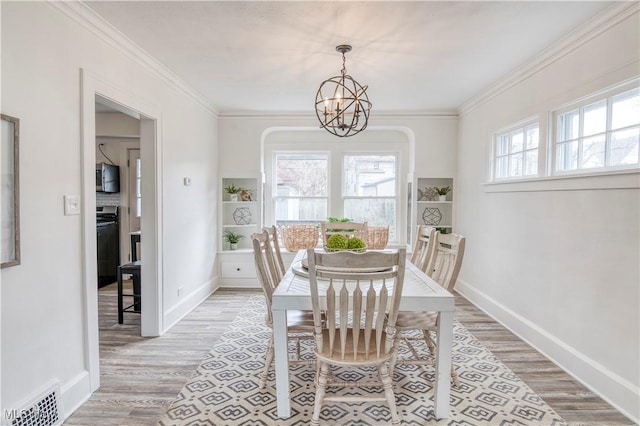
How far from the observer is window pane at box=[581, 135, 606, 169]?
2467mm

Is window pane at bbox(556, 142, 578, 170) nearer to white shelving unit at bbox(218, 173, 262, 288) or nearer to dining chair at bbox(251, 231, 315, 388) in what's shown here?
dining chair at bbox(251, 231, 315, 388)

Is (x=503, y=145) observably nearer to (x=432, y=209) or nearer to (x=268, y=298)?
(x=432, y=209)

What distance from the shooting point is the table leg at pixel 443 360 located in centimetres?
205

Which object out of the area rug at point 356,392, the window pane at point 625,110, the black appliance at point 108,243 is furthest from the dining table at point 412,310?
the black appliance at point 108,243

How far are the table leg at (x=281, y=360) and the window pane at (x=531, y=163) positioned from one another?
8.88ft

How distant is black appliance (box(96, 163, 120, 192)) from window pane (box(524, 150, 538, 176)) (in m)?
5.42

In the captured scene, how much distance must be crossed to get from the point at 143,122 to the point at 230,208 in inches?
86.1

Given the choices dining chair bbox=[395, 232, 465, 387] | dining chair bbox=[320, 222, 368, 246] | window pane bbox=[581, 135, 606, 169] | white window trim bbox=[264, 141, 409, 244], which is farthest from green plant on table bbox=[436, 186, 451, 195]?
dining chair bbox=[395, 232, 465, 387]

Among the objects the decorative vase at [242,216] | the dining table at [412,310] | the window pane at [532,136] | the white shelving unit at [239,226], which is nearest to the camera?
the dining table at [412,310]

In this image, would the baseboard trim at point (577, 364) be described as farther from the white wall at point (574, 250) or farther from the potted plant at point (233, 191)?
the potted plant at point (233, 191)

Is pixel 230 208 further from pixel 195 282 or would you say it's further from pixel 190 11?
pixel 190 11

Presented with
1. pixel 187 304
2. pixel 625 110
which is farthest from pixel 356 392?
pixel 625 110

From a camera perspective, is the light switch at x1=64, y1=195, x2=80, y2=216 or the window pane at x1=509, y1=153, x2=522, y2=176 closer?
the light switch at x1=64, y1=195, x2=80, y2=216

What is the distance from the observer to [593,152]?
2545mm
